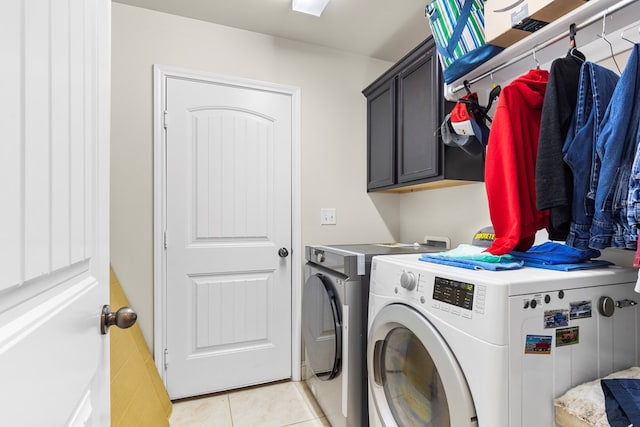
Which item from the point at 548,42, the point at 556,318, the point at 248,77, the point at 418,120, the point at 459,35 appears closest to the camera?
the point at 556,318

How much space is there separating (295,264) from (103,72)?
1792 mm

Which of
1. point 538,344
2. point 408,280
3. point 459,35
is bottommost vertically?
point 538,344

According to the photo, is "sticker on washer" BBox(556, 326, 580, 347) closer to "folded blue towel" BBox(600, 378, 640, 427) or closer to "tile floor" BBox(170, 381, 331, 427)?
"folded blue towel" BBox(600, 378, 640, 427)

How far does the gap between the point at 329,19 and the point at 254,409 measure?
2.56 m

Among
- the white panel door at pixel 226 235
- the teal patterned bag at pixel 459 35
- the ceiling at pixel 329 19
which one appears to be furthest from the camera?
the white panel door at pixel 226 235

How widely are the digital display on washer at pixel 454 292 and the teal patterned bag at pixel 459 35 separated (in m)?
1.02

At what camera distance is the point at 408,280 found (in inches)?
45.1

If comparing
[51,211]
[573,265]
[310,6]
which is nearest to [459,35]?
[310,6]

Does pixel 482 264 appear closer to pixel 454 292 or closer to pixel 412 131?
pixel 454 292

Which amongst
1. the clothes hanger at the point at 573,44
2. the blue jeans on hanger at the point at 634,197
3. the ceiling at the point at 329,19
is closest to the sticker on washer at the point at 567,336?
the blue jeans on hanger at the point at 634,197

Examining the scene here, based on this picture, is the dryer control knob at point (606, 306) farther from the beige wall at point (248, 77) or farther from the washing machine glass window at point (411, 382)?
the beige wall at point (248, 77)

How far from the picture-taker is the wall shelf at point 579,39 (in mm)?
956

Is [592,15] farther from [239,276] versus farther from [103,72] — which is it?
[239,276]

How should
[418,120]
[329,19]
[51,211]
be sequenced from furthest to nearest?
1. [329,19]
2. [418,120]
3. [51,211]
